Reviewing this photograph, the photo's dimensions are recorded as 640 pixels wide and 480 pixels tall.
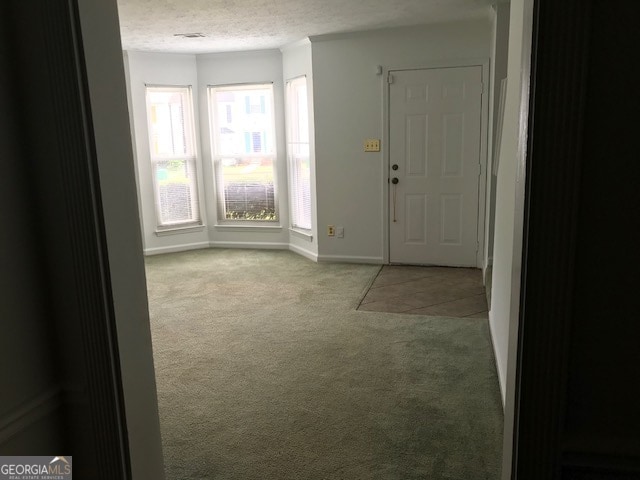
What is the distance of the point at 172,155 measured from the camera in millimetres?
6641

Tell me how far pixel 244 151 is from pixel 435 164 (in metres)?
2.55

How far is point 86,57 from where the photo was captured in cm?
124

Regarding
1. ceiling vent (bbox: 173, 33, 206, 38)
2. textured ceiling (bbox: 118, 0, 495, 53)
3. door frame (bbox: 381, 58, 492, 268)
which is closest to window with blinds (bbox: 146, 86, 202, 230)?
textured ceiling (bbox: 118, 0, 495, 53)

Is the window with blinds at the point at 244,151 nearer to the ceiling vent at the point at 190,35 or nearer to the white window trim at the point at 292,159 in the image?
the white window trim at the point at 292,159

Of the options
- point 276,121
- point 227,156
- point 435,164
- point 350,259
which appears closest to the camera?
point 435,164

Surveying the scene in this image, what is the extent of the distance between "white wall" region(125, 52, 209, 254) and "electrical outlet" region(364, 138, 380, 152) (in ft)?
7.84

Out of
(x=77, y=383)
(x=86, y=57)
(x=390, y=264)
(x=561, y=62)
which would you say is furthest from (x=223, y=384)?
(x=390, y=264)

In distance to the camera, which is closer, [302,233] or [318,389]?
[318,389]

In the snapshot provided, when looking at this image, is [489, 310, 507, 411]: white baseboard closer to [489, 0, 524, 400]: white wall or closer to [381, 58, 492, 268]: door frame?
[489, 0, 524, 400]: white wall

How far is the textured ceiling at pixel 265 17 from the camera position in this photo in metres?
4.13

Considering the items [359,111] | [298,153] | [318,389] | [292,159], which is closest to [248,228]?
[292,159]

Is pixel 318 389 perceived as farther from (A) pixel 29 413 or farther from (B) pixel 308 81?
(B) pixel 308 81

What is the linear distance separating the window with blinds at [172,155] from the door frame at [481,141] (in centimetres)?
266

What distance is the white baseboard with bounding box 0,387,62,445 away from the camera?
1.25m
